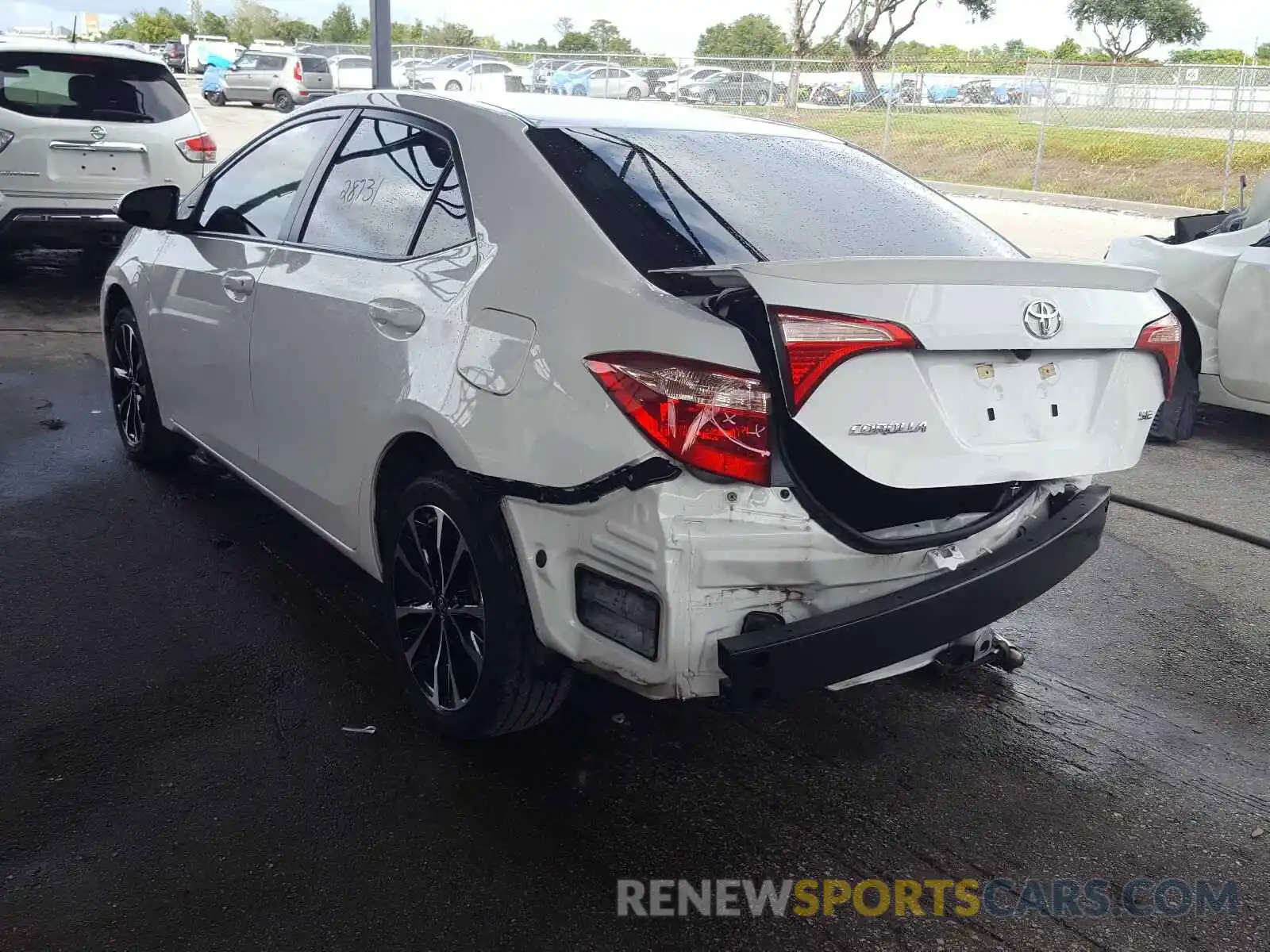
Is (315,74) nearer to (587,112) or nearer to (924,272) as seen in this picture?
(587,112)

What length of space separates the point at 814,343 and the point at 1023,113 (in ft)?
74.3

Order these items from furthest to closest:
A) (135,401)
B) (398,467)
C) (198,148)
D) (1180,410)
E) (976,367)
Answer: (198,148) → (1180,410) → (135,401) → (398,467) → (976,367)

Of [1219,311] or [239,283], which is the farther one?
[1219,311]

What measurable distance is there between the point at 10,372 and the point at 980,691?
6270 millimetres

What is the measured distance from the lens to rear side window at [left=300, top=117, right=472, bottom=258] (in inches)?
123

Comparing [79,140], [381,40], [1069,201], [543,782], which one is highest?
[381,40]

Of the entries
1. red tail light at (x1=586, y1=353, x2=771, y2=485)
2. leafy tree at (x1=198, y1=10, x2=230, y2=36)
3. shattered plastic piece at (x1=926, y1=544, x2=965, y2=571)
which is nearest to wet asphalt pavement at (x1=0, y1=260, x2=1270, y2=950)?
shattered plastic piece at (x1=926, y1=544, x2=965, y2=571)

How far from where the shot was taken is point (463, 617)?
3037mm

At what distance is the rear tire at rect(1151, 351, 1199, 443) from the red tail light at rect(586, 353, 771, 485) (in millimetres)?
4871

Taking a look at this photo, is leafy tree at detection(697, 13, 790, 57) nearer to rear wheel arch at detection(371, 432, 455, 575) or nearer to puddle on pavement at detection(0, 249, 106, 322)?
puddle on pavement at detection(0, 249, 106, 322)

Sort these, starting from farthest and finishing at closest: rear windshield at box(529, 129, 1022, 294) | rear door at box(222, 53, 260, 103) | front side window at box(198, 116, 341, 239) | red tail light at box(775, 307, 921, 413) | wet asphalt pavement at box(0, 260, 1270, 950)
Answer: rear door at box(222, 53, 260, 103) → front side window at box(198, 116, 341, 239) → rear windshield at box(529, 129, 1022, 294) → wet asphalt pavement at box(0, 260, 1270, 950) → red tail light at box(775, 307, 921, 413)

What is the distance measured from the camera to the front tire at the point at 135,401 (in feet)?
16.9

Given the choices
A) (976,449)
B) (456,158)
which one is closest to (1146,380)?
(976,449)

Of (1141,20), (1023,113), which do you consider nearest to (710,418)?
(1023,113)
